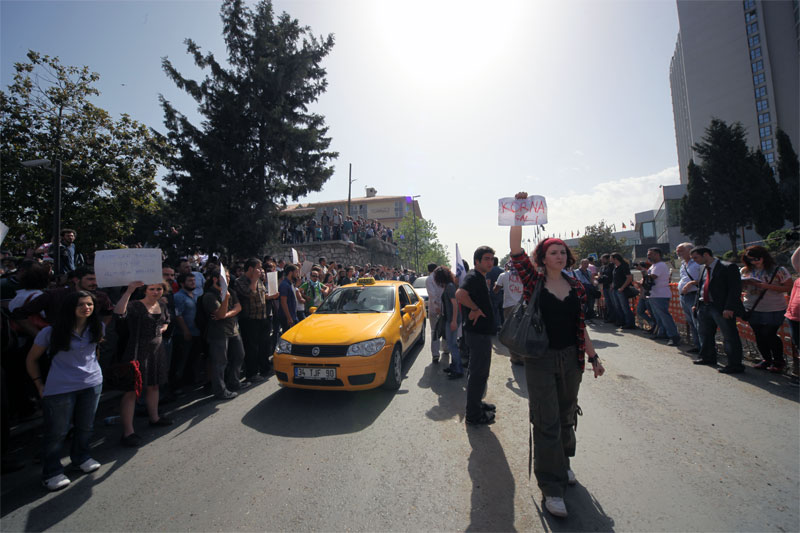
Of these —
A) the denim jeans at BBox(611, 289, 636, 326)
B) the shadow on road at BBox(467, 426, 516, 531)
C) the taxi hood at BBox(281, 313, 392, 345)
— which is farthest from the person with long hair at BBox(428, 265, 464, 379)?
the denim jeans at BBox(611, 289, 636, 326)

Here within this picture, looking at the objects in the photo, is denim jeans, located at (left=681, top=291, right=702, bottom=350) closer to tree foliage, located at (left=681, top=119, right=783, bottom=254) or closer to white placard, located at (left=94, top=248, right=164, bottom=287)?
white placard, located at (left=94, top=248, right=164, bottom=287)

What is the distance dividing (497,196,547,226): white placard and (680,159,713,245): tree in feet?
163

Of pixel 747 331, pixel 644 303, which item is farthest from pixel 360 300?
pixel 644 303

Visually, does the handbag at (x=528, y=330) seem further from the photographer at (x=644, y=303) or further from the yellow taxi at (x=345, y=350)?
the photographer at (x=644, y=303)

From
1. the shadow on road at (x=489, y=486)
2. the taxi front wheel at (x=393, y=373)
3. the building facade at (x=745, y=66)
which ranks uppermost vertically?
the building facade at (x=745, y=66)

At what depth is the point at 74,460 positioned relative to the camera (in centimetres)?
322

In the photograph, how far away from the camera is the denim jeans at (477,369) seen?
12.8 feet

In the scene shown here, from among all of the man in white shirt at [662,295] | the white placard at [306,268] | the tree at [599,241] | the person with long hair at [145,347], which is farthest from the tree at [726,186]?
the person with long hair at [145,347]

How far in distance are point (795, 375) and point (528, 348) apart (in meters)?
5.34

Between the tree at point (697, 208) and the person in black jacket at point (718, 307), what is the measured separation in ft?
150

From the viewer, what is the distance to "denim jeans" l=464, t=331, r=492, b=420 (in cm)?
390

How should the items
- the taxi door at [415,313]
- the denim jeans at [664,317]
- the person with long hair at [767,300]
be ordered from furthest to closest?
the denim jeans at [664,317] → the taxi door at [415,313] → the person with long hair at [767,300]

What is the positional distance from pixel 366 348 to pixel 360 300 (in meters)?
1.57

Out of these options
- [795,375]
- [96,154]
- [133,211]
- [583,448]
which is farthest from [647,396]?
[96,154]
